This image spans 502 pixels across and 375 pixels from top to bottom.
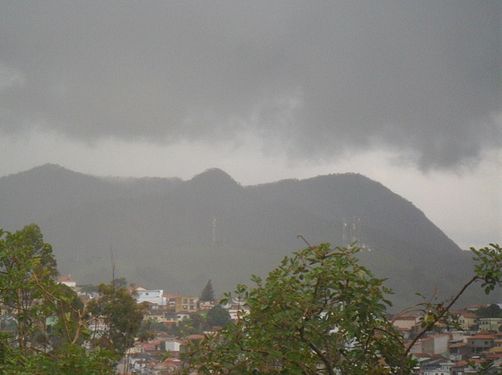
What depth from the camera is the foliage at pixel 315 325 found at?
4.23m

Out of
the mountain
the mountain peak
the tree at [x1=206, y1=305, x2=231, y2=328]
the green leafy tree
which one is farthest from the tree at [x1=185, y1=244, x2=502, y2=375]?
the mountain peak

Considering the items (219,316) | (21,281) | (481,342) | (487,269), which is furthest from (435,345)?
(21,281)

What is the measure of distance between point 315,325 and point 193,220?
407 feet

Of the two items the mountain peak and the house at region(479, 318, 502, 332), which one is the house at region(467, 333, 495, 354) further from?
the mountain peak

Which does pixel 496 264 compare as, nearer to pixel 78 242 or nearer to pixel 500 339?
pixel 500 339

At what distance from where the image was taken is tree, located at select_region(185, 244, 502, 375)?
4230 millimetres

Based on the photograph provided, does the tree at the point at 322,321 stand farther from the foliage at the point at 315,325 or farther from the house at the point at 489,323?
the house at the point at 489,323

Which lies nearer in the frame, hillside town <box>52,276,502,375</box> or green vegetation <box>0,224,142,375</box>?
green vegetation <box>0,224,142,375</box>

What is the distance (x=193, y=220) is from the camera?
128 meters

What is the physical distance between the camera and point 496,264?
426cm

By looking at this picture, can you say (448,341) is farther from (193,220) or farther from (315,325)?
(193,220)

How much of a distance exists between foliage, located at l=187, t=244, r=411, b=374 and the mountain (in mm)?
49524

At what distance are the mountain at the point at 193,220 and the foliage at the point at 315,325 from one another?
4952 centimetres

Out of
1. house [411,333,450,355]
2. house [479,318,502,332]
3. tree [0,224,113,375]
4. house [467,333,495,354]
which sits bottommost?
house [411,333,450,355]
